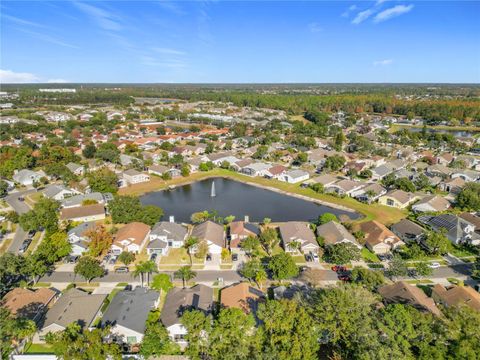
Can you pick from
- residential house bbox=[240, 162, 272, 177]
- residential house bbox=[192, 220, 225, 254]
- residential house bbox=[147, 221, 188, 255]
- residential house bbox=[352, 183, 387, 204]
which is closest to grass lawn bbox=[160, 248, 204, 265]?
residential house bbox=[147, 221, 188, 255]

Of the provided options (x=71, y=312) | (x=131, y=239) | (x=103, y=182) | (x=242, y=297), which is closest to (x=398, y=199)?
(x=242, y=297)

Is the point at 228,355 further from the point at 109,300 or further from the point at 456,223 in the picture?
the point at 456,223

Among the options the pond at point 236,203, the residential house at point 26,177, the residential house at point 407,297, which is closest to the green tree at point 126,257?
the pond at point 236,203

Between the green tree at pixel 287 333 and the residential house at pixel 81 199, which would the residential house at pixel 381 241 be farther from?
the residential house at pixel 81 199

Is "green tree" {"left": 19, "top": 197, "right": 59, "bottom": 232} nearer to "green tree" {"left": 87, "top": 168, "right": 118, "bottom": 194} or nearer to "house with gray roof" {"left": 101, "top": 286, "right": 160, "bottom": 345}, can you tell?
"green tree" {"left": 87, "top": 168, "right": 118, "bottom": 194}

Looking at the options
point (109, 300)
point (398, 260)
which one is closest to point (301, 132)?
point (398, 260)

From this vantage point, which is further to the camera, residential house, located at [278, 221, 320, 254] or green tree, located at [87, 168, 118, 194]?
green tree, located at [87, 168, 118, 194]
